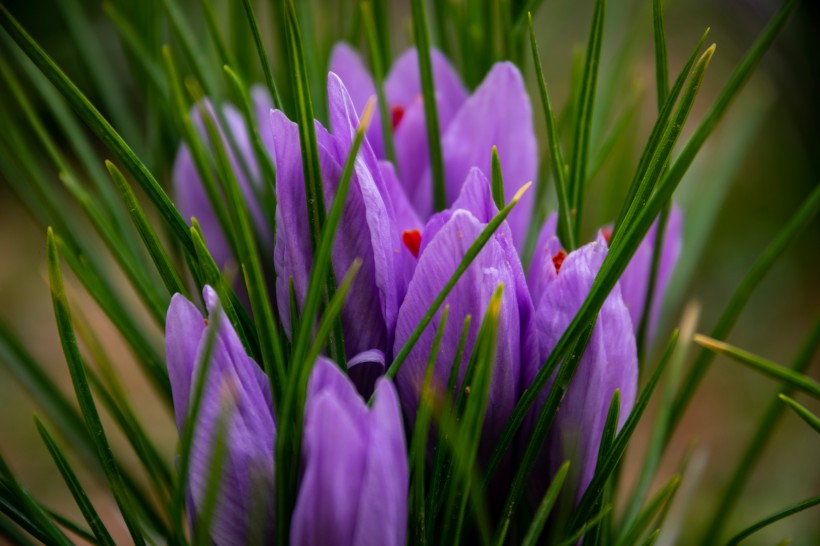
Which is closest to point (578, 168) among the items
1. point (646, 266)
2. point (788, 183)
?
point (646, 266)

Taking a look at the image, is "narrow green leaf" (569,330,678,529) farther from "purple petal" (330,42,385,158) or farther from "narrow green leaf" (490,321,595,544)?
"purple petal" (330,42,385,158)

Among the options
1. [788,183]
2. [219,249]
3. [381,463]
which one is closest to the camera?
[381,463]

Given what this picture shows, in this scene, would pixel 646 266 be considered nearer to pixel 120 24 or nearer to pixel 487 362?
pixel 487 362

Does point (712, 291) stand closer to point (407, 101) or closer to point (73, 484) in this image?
point (407, 101)

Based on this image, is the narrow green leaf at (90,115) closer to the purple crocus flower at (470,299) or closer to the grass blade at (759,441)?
the purple crocus flower at (470,299)

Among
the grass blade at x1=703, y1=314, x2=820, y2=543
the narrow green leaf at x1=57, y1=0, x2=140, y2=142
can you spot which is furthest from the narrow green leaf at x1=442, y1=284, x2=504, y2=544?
the narrow green leaf at x1=57, y1=0, x2=140, y2=142

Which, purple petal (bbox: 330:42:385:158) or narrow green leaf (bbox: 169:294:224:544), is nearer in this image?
narrow green leaf (bbox: 169:294:224:544)
